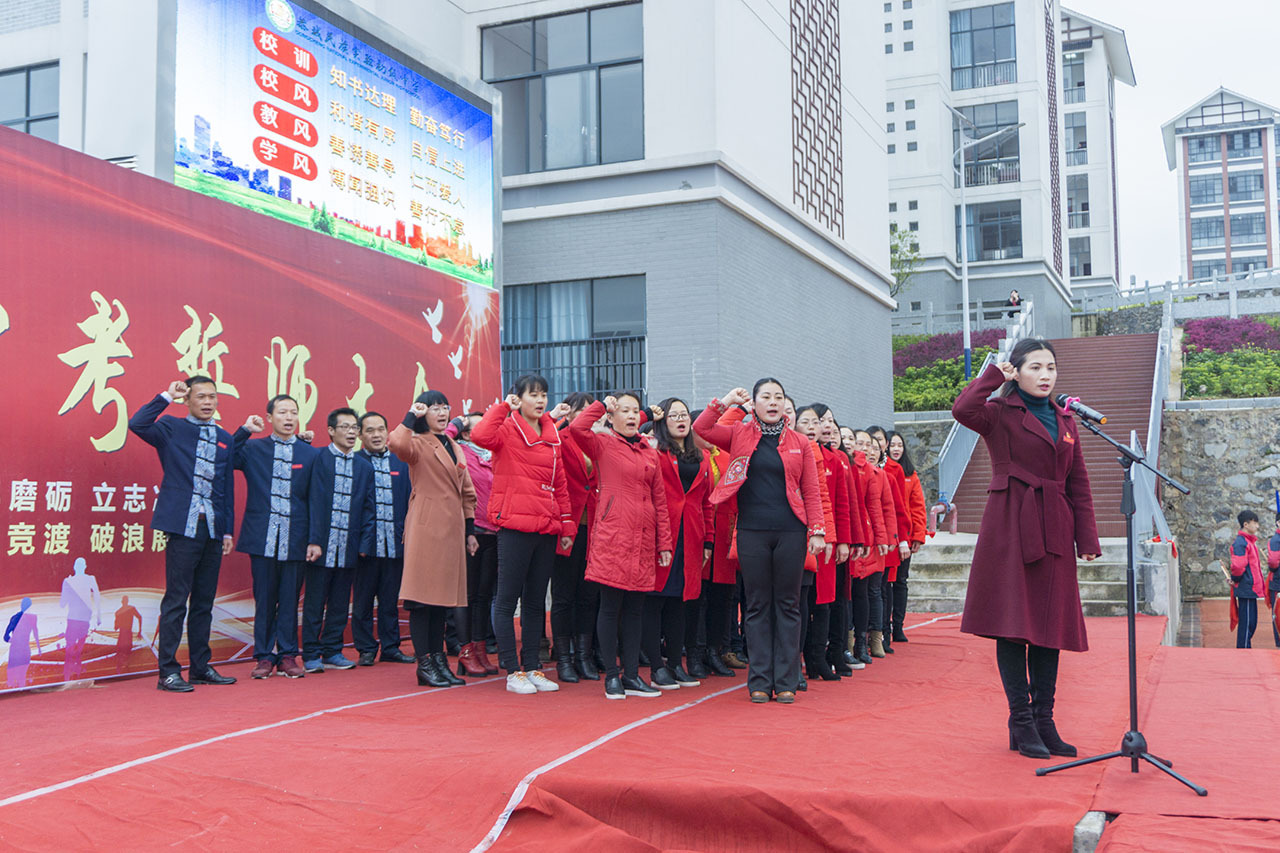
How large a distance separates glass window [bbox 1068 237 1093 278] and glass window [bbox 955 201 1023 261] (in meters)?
11.0

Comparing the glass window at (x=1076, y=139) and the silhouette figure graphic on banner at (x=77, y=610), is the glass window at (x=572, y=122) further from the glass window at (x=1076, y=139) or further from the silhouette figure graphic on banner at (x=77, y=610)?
the glass window at (x=1076, y=139)

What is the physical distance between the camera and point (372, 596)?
8.01 m

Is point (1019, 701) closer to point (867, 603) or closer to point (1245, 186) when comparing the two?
point (867, 603)

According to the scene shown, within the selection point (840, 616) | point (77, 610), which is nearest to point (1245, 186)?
point (840, 616)

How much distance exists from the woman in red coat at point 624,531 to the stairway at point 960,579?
21.1 ft

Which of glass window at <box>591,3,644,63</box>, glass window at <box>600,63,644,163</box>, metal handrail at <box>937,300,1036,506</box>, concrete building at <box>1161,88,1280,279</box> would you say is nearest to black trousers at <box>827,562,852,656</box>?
glass window at <box>600,63,644,163</box>

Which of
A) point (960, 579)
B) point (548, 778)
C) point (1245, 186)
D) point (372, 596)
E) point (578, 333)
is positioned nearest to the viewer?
point (548, 778)

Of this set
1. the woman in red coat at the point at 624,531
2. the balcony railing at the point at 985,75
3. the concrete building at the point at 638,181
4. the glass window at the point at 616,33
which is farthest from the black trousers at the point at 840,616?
the balcony railing at the point at 985,75

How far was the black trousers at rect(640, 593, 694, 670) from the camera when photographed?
267 inches

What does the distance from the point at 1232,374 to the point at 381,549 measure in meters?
19.8

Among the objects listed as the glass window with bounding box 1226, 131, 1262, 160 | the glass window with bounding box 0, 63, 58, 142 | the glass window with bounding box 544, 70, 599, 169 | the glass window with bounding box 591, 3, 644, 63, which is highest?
→ the glass window with bounding box 1226, 131, 1262, 160

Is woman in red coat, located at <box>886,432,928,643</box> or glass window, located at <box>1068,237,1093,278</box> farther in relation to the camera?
glass window, located at <box>1068,237,1093,278</box>

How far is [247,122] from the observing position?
8.41m

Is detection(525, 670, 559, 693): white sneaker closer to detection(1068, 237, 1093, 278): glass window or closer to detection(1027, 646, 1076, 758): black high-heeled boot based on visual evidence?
detection(1027, 646, 1076, 758): black high-heeled boot
